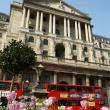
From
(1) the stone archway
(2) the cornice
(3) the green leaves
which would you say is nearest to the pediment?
(2) the cornice

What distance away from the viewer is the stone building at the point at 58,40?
1323 inches

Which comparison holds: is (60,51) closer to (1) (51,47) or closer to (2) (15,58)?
(1) (51,47)

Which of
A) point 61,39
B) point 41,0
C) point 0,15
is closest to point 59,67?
point 61,39

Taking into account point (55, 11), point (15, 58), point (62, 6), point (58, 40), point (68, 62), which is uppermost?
point (62, 6)

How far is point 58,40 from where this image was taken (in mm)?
40125

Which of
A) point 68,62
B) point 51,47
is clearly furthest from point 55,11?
point 68,62

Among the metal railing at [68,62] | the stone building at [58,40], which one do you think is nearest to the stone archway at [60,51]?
the stone building at [58,40]

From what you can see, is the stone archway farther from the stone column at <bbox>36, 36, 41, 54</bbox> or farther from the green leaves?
the green leaves

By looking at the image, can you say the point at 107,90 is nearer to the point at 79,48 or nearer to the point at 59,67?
the point at 59,67

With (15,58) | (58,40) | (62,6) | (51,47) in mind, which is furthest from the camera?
(62,6)

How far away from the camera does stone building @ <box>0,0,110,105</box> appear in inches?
1323

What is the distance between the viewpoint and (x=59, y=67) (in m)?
33.8

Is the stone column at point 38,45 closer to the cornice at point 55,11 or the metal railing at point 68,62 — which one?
the metal railing at point 68,62

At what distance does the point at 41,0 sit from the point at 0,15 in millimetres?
16317
